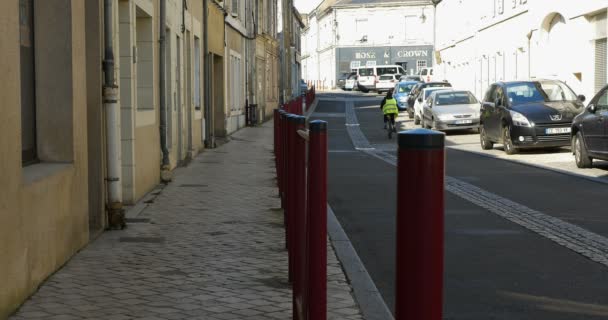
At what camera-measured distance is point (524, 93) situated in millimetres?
23344

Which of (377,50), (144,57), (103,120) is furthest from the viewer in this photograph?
(377,50)

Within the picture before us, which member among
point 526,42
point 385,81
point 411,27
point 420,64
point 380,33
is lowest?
point 385,81

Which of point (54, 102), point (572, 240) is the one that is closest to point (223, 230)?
point (54, 102)

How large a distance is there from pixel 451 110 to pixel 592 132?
1579 cm

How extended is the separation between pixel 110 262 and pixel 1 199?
2.20 meters

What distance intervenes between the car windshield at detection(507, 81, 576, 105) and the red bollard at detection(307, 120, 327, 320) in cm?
1891

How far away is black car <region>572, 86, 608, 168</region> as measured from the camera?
16.3m

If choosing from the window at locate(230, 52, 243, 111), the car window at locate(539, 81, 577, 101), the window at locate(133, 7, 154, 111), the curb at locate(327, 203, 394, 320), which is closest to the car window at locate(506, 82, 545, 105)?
the car window at locate(539, 81, 577, 101)

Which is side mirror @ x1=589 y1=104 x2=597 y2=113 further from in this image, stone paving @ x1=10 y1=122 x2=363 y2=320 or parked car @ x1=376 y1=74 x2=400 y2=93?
parked car @ x1=376 y1=74 x2=400 y2=93

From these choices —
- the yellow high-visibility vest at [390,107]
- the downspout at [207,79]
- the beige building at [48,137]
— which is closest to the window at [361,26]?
the yellow high-visibility vest at [390,107]

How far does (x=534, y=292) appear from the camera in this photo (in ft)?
22.6

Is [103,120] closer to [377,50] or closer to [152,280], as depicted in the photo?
[152,280]

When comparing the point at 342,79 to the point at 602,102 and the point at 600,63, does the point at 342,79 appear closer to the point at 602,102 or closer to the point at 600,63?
the point at 600,63

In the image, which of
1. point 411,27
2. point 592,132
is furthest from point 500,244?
point 411,27
